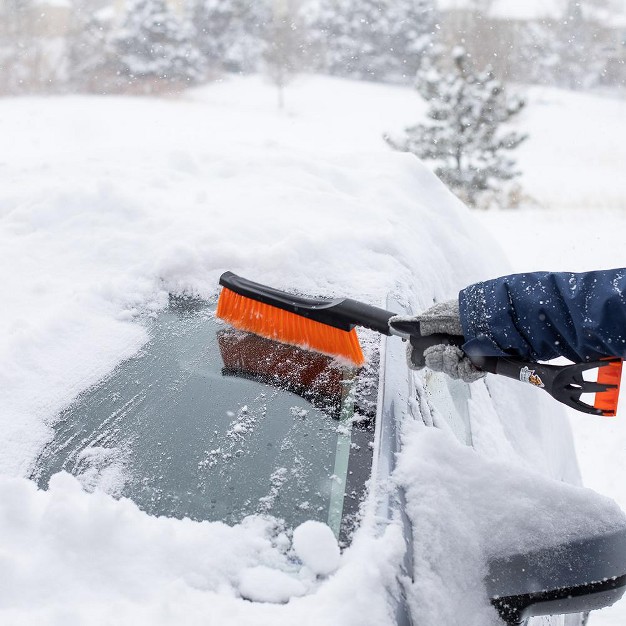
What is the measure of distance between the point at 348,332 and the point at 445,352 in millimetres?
292

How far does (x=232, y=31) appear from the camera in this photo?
28.9 meters

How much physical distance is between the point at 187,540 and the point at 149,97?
26.9 m

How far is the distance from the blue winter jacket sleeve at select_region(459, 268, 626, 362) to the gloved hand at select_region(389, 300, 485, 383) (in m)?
0.04

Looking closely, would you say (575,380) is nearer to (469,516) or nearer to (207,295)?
(469,516)

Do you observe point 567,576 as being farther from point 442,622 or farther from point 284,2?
point 284,2

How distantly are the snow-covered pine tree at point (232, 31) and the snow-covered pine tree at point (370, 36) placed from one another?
2.52 meters

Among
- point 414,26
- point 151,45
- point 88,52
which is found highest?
point 414,26

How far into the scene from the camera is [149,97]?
1000 inches

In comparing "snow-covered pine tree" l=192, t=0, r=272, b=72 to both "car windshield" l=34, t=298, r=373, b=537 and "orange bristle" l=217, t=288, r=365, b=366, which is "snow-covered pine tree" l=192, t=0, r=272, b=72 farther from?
"car windshield" l=34, t=298, r=373, b=537

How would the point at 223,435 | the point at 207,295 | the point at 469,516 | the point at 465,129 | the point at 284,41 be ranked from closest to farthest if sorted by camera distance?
the point at 469,516 < the point at 223,435 < the point at 207,295 < the point at 465,129 < the point at 284,41

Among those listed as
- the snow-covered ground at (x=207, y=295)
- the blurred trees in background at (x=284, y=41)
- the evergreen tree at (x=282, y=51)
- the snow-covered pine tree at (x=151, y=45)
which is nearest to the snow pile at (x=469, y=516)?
the snow-covered ground at (x=207, y=295)

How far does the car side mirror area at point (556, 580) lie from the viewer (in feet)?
3.47

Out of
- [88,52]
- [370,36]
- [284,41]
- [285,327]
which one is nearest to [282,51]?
[284,41]

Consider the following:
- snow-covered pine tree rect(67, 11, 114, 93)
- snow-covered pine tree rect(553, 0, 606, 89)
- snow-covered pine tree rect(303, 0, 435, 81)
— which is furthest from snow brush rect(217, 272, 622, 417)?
snow-covered pine tree rect(553, 0, 606, 89)
